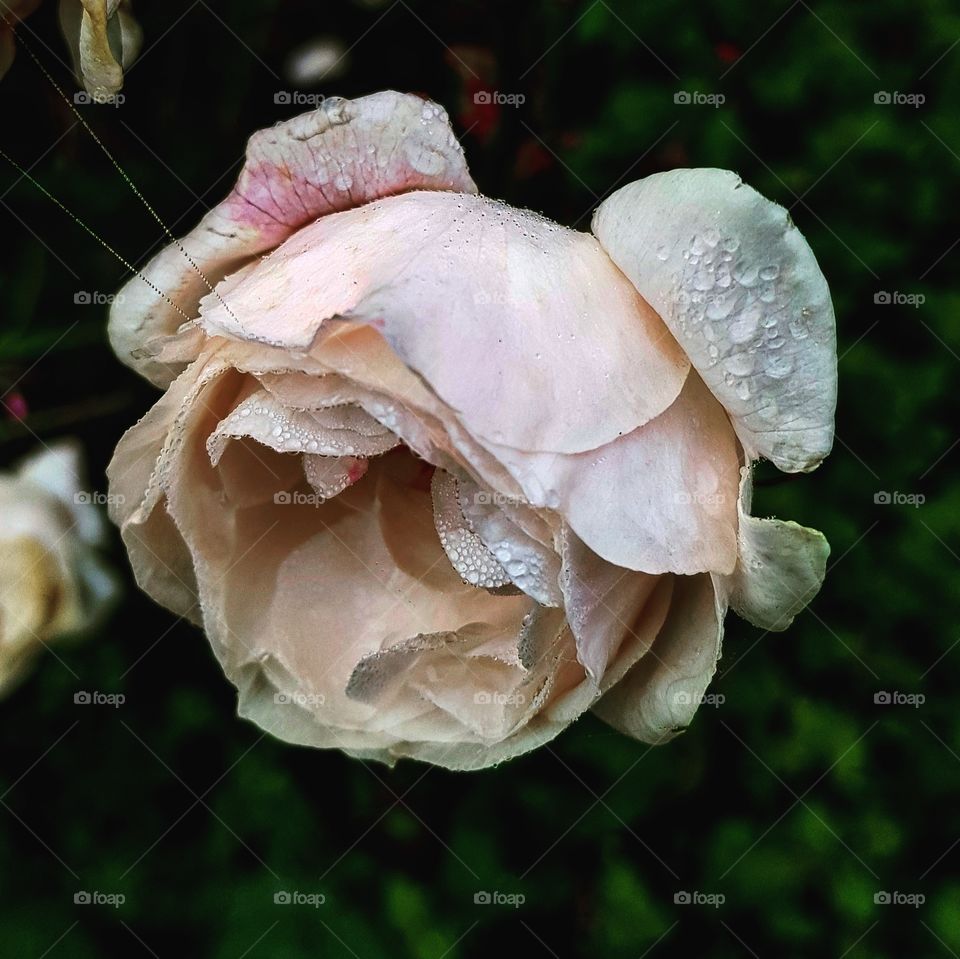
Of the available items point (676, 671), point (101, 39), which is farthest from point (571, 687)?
point (101, 39)

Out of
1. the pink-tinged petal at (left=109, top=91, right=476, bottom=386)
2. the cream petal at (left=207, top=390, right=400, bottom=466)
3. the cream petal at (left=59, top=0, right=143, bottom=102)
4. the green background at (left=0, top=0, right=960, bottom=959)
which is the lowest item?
the green background at (left=0, top=0, right=960, bottom=959)

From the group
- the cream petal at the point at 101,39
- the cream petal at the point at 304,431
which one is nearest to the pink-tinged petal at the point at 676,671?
the cream petal at the point at 304,431

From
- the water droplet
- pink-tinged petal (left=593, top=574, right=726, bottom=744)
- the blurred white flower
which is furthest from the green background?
the water droplet

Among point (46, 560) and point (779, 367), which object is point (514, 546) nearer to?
point (779, 367)

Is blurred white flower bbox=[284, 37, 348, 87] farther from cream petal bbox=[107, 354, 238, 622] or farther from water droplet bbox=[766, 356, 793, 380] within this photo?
water droplet bbox=[766, 356, 793, 380]

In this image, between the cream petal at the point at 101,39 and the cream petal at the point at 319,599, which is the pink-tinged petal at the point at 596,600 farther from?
the cream petal at the point at 101,39

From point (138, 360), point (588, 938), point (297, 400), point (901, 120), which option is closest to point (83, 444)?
point (138, 360)
